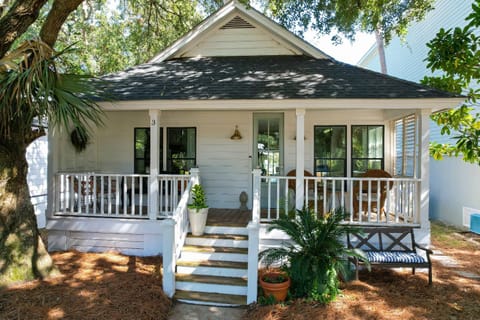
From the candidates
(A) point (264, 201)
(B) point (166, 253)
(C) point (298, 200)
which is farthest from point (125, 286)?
(A) point (264, 201)

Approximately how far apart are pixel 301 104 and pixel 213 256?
3078 millimetres

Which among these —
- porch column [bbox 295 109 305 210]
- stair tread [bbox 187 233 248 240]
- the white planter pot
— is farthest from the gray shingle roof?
stair tread [bbox 187 233 248 240]

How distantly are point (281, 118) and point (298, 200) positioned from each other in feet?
9.58

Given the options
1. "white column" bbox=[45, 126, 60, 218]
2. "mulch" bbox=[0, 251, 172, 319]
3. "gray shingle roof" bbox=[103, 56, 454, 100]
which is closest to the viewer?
"mulch" bbox=[0, 251, 172, 319]

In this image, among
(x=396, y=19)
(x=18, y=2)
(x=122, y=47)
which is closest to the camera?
(x=18, y=2)

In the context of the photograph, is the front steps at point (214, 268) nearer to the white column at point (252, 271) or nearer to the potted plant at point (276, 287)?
the white column at point (252, 271)

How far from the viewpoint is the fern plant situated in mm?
4500

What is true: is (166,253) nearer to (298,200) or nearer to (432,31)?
(298,200)

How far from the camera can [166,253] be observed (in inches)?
196

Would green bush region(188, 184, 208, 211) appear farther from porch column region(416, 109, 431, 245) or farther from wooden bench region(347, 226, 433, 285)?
porch column region(416, 109, 431, 245)

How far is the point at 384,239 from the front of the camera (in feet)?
19.1

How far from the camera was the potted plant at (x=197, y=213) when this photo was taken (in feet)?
19.2

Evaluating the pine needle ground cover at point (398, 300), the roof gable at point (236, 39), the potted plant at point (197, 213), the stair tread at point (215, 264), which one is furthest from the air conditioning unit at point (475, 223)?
the potted plant at point (197, 213)

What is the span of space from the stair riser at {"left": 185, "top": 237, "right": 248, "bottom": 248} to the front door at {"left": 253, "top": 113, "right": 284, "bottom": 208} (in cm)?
259
